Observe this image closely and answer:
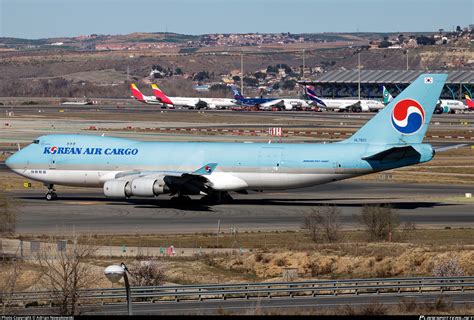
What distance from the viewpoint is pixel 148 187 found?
70438 mm

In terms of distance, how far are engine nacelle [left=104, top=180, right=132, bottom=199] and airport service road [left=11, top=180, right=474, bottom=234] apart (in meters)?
1.11

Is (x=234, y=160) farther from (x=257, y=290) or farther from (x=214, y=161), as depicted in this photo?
(x=257, y=290)

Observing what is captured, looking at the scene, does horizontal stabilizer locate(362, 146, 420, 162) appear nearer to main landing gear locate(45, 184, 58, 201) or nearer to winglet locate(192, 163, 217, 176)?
winglet locate(192, 163, 217, 176)

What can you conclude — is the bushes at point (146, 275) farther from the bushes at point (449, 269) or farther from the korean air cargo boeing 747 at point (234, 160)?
the korean air cargo boeing 747 at point (234, 160)

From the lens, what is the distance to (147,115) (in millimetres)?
194500

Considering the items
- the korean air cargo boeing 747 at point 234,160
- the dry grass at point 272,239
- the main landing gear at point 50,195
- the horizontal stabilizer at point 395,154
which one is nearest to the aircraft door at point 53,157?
the korean air cargo boeing 747 at point 234,160

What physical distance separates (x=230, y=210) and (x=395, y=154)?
12.0 meters

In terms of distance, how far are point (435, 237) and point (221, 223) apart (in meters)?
13.6

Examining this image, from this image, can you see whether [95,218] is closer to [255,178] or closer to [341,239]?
Result: [255,178]

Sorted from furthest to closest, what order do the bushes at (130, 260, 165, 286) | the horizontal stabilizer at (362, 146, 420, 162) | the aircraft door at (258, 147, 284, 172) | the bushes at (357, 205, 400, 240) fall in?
the aircraft door at (258, 147, 284, 172)
the horizontal stabilizer at (362, 146, 420, 162)
the bushes at (357, 205, 400, 240)
the bushes at (130, 260, 165, 286)

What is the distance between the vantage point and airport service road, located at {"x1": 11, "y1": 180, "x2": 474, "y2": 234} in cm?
6406

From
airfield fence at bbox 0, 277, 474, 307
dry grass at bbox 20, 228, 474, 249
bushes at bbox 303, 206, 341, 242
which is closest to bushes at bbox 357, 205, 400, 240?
dry grass at bbox 20, 228, 474, 249

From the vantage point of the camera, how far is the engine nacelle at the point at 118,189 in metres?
70.8

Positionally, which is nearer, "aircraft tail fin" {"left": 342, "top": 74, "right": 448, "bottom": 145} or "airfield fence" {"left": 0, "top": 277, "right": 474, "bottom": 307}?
"airfield fence" {"left": 0, "top": 277, "right": 474, "bottom": 307}
